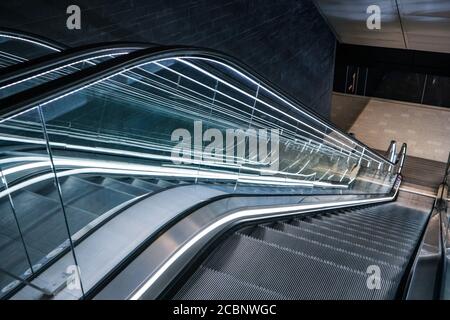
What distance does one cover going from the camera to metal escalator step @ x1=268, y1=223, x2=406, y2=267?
3.27 m

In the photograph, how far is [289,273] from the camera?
98.0 inches

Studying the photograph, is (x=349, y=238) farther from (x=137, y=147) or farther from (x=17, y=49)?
(x=17, y=49)

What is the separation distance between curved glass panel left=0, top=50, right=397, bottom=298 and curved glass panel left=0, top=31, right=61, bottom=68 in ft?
2.47

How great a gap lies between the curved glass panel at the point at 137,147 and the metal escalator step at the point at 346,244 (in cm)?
52

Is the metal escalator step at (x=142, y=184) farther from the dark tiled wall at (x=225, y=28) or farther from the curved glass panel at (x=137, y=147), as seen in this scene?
the dark tiled wall at (x=225, y=28)

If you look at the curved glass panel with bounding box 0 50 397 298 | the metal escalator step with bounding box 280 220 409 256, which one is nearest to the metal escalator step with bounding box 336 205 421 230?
the curved glass panel with bounding box 0 50 397 298

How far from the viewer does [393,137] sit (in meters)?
16.5

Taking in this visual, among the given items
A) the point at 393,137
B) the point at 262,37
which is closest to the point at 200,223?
the point at 262,37

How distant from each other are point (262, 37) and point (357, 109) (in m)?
8.66

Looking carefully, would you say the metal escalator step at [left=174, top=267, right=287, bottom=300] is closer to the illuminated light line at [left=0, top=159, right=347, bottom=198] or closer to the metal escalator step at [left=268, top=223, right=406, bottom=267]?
the illuminated light line at [left=0, top=159, right=347, bottom=198]

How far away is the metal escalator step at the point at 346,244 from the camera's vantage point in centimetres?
327

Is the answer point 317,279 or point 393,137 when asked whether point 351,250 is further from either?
point 393,137
